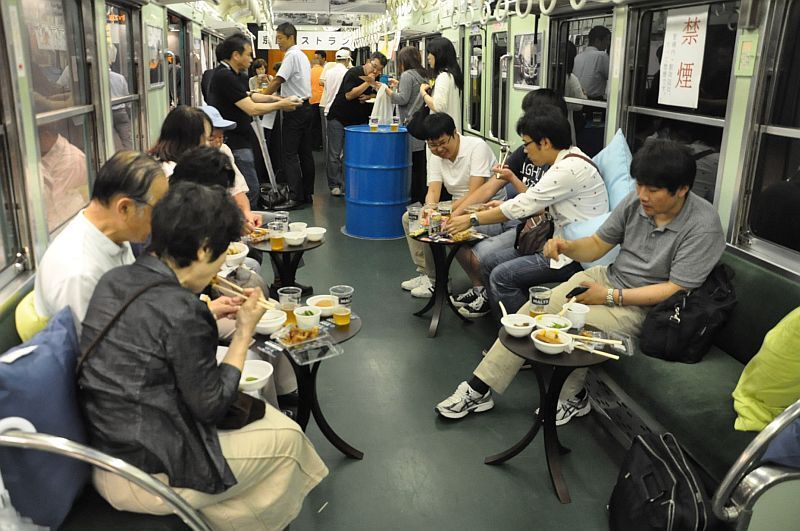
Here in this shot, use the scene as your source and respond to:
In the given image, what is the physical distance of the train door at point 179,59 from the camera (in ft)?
23.0

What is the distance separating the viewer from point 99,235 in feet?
7.40

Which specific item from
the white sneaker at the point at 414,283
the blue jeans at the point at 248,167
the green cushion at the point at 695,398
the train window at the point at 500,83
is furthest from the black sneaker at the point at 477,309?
the train window at the point at 500,83

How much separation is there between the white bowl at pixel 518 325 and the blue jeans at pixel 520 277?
113cm

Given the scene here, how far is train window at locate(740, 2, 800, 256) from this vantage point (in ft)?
9.54

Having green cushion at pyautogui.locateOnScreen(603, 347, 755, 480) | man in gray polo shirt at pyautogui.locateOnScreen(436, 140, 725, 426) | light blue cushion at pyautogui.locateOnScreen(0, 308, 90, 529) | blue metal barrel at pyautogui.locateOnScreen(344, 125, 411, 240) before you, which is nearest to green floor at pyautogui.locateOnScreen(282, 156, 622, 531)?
man in gray polo shirt at pyautogui.locateOnScreen(436, 140, 725, 426)

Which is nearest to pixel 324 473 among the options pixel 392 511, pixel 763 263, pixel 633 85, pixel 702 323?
pixel 392 511

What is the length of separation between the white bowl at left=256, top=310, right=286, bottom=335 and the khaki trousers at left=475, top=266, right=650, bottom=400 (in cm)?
98

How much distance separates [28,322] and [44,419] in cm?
56

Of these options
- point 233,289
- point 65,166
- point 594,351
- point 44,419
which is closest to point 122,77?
point 65,166

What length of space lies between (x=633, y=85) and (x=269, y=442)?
11.0 ft

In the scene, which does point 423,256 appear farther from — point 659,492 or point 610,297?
point 659,492

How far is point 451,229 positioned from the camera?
4.14 m

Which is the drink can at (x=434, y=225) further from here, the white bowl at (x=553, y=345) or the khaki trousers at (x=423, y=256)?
the white bowl at (x=553, y=345)

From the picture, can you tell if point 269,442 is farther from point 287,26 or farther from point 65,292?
point 287,26
